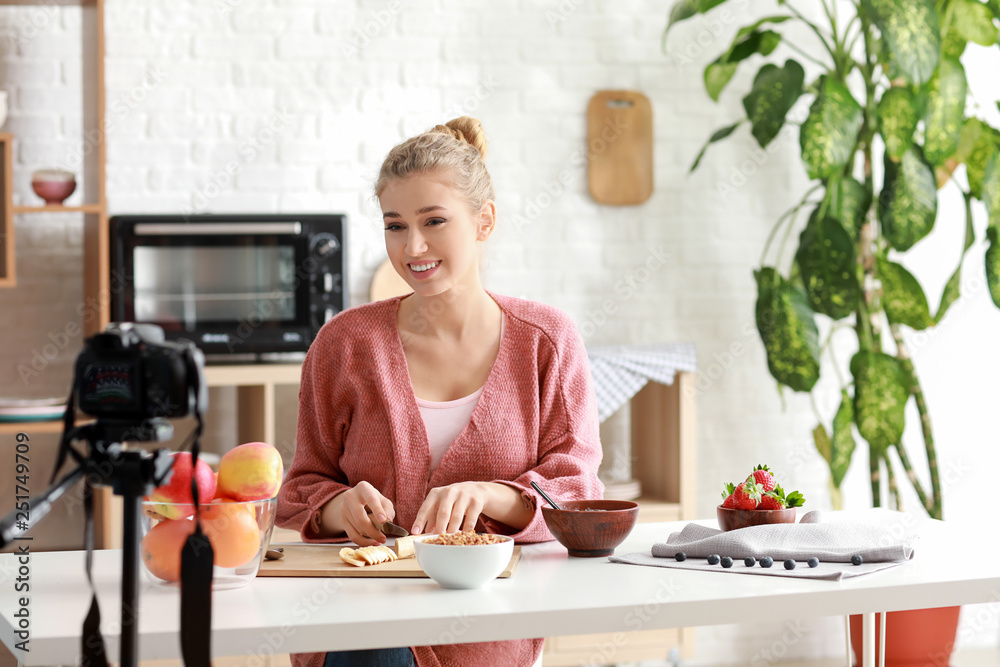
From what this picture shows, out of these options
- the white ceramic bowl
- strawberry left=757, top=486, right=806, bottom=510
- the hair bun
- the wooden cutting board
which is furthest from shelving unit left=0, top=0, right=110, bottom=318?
strawberry left=757, top=486, right=806, bottom=510

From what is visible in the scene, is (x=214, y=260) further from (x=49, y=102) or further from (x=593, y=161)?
(x=593, y=161)

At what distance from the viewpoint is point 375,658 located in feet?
4.77

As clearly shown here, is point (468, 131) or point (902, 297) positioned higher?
point (468, 131)

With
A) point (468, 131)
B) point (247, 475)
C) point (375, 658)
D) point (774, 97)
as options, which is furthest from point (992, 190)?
point (247, 475)

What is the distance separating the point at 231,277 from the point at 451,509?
1.54 meters

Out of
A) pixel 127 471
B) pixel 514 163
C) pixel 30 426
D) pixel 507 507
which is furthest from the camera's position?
pixel 514 163

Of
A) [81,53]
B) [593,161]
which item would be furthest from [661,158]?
[81,53]

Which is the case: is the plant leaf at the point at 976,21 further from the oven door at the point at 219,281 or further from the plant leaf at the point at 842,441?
the oven door at the point at 219,281

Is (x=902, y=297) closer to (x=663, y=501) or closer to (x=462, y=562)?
(x=663, y=501)

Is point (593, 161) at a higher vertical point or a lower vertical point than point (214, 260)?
higher

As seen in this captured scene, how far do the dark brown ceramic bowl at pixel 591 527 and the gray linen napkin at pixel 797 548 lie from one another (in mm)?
29

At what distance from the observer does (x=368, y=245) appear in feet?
10.7

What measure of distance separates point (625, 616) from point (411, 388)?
2.12ft

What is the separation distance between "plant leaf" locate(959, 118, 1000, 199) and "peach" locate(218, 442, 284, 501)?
2.46 metres
